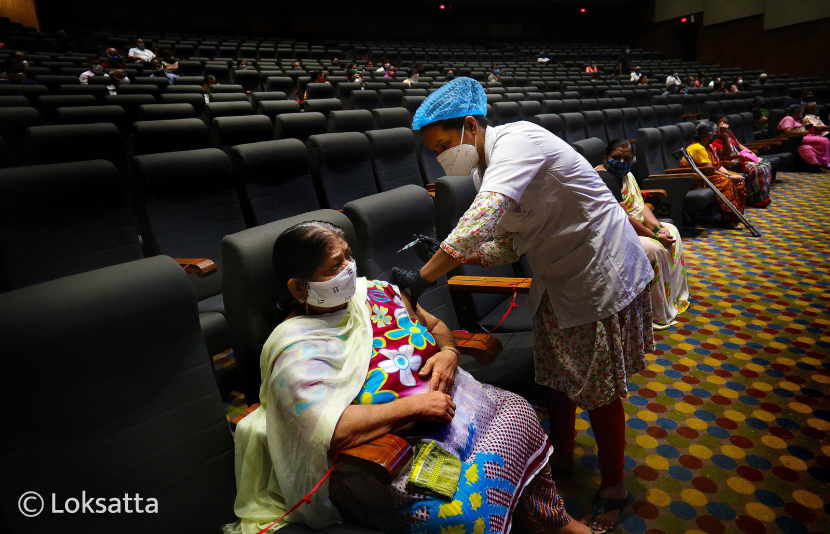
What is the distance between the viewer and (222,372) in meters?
2.07

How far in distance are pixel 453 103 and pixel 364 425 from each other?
0.80 m

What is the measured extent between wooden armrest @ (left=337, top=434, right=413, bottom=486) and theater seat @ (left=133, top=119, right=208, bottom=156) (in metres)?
2.12

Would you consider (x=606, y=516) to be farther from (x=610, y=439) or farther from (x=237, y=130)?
(x=237, y=130)

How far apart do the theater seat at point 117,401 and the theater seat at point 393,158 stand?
2.15 metres

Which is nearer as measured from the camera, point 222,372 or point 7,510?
point 7,510

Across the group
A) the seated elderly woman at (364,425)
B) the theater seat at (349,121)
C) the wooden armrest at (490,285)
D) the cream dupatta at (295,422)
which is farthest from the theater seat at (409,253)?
the theater seat at (349,121)

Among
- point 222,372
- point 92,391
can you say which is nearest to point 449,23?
point 222,372

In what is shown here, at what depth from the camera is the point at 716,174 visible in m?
4.01

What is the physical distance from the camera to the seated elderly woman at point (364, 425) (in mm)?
910

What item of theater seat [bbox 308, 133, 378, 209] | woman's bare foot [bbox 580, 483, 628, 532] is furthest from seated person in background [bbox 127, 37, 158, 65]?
woman's bare foot [bbox 580, 483, 628, 532]

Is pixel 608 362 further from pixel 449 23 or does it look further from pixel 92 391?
pixel 449 23

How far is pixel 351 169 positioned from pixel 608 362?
1969mm

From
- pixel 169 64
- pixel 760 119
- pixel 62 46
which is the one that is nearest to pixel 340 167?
pixel 169 64

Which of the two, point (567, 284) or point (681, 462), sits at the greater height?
point (567, 284)
